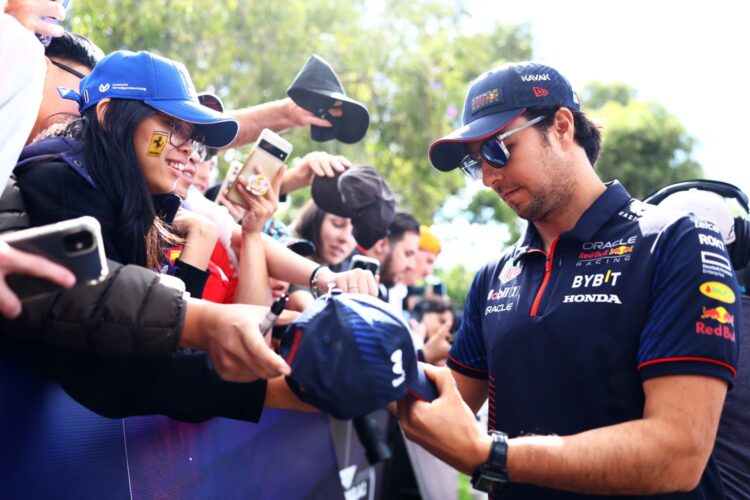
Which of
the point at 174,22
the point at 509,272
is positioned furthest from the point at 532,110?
the point at 174,22

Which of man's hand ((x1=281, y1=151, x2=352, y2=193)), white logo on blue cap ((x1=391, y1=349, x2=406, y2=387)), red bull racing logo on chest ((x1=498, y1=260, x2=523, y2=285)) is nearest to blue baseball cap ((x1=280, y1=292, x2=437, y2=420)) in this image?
white logo on blue cap ((x1=391, y1=349, x2=406, y2=387))

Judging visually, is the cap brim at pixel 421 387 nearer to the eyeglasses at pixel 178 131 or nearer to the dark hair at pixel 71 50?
the eyeglasses at pixel 178 131

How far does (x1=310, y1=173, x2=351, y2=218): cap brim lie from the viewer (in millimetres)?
4053

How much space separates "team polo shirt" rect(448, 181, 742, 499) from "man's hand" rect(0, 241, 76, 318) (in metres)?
1.57

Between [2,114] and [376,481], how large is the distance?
13.0ft

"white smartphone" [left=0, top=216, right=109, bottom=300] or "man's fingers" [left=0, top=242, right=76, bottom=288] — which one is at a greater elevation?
"white smartphone" [left=0, top=216, right=109, bottom=300]

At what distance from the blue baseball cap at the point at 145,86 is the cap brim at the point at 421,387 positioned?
1.07 meters

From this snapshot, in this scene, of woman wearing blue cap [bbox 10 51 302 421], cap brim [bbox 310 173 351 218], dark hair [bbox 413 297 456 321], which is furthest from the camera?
dark hair [bbox 413 297 456 321]

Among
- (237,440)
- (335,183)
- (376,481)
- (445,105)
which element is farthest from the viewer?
(445,105)

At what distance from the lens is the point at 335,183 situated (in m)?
4.05

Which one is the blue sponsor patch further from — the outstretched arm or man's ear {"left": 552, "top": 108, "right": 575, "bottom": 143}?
the outstretched arm

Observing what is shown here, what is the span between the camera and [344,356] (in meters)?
1.55

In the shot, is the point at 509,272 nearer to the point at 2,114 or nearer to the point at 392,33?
the point at 2,114

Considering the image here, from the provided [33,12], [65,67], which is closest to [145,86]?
[33,12]
